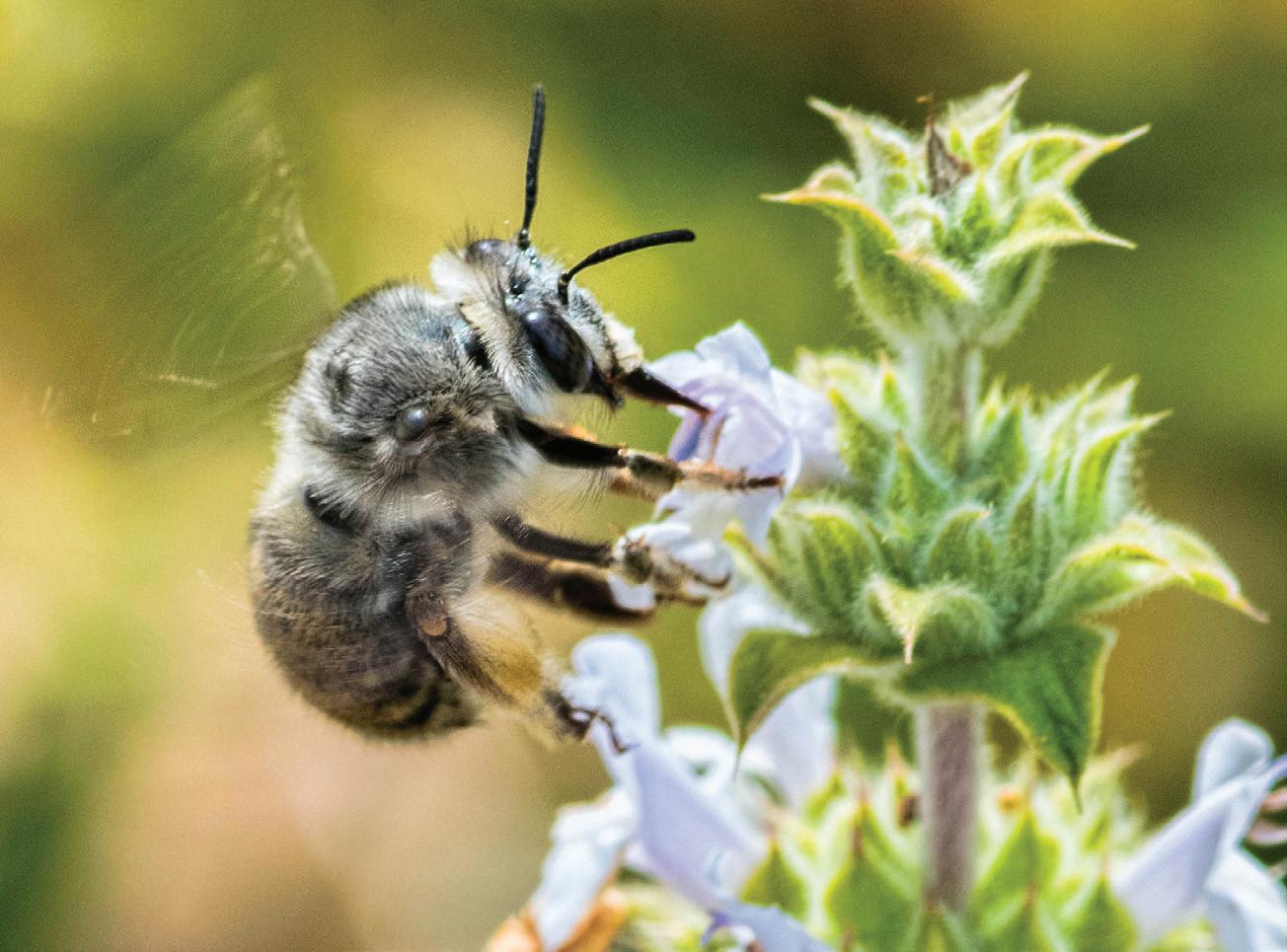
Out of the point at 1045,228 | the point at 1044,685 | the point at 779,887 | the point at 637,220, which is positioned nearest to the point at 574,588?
the point at 779,887

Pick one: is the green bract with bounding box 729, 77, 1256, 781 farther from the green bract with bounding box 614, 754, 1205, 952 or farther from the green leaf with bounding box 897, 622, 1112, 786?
the green bract with bounding box 614, 754, 1205, 952

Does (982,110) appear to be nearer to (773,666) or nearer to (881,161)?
(881,161)

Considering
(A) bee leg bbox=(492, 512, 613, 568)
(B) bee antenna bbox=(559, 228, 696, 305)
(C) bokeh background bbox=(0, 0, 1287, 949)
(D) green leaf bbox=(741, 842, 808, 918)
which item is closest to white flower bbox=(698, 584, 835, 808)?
(D) green leaf bbox=(741, 842, 808, 918)

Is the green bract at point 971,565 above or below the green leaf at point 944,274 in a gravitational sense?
below

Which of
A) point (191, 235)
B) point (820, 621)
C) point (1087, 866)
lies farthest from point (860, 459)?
point (191, 235)

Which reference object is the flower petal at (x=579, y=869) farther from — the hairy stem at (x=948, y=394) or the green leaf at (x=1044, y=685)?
the hairy stem at (x=948, y=394)

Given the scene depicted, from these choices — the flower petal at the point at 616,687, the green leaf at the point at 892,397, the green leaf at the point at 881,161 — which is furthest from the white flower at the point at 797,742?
the green leaf at the point at 881,161
